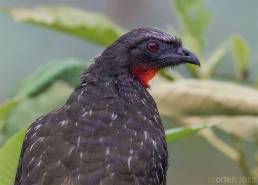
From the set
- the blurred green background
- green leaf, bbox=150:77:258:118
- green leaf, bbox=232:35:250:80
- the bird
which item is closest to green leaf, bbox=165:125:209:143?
the bird

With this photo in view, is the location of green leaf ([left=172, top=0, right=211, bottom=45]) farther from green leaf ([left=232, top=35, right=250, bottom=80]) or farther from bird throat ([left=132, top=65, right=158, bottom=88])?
bird throat ([left=132, top=65, right=158, bottom=88])

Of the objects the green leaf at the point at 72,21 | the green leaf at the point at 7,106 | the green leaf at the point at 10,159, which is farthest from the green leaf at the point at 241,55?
the green leaf at the point at 10,159

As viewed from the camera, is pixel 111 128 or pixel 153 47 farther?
pixel 153 47

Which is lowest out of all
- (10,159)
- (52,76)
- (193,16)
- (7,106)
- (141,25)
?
(10,159)

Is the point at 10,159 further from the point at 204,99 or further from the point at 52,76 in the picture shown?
the point at 204,99

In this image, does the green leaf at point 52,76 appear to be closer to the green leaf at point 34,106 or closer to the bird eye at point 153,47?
the green leaf at point 34,106

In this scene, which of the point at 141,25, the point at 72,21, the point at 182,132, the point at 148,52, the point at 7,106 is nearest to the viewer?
the point at 182,132

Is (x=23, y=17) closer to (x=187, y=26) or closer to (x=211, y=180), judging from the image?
(x=187, y=26)

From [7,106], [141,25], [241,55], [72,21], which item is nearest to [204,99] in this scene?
[241,55]
